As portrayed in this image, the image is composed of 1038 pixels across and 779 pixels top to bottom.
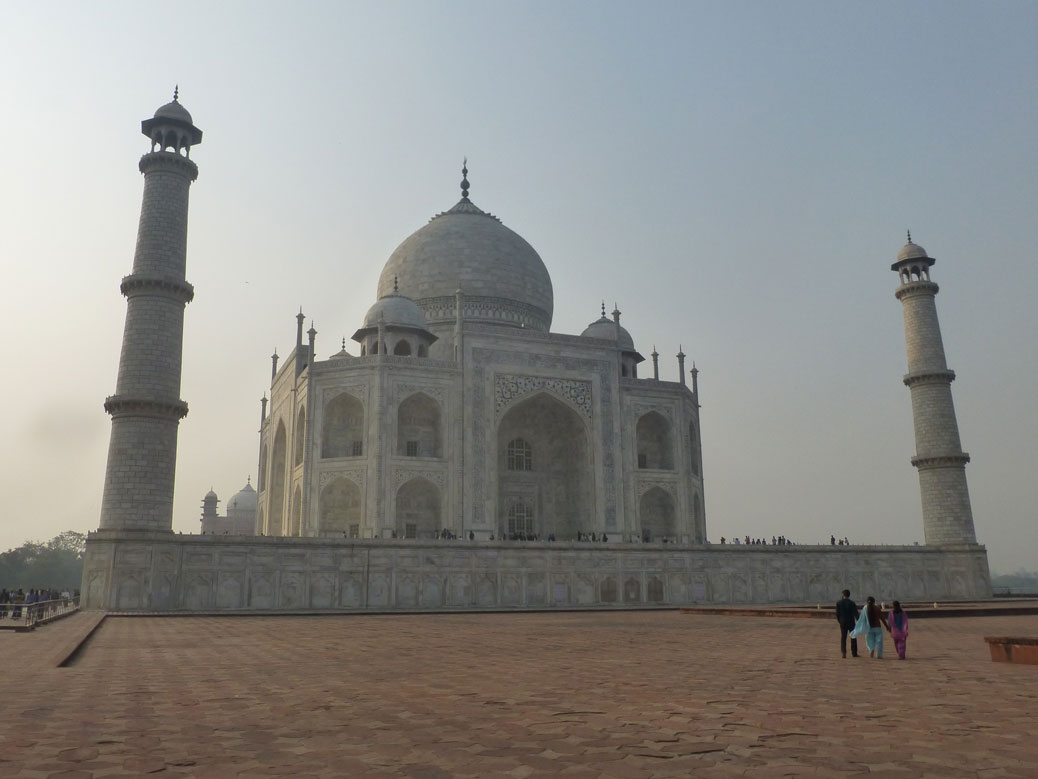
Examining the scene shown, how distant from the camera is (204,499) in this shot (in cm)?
6128

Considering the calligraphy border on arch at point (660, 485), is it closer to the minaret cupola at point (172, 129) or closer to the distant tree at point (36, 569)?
the minaret cupola at point (172, 129)

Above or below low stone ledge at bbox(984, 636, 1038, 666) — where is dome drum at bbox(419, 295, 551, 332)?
above

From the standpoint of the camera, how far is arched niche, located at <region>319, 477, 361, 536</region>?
28.0m

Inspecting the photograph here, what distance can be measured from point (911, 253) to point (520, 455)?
1608 centimetres

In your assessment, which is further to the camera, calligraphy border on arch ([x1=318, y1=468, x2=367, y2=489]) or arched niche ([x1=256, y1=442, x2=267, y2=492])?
arched niche ([x1=256, y1=442, x2=267, y2=492])

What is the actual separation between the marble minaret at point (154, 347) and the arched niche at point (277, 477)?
35.2 ft

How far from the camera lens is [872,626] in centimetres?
911

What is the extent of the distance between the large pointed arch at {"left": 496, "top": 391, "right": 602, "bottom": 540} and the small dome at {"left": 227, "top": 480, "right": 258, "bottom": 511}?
31980mm

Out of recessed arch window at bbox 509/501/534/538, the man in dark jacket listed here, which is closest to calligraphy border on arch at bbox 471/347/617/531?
recessed arch window at bbox 509/501/534/538

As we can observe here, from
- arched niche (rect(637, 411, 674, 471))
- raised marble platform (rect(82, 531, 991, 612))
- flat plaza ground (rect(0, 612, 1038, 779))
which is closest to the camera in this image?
flat plaza ground (rect(0, 612, 1038, 779))

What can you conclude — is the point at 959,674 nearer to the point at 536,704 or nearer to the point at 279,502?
the point at 536,704

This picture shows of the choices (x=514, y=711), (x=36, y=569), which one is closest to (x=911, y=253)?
(x=514, y=711)

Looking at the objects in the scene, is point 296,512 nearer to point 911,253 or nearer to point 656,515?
point 656,515

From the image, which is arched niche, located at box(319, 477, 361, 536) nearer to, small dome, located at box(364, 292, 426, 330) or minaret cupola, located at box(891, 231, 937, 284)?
small dome, located at box(364, 292, 426, 330)
